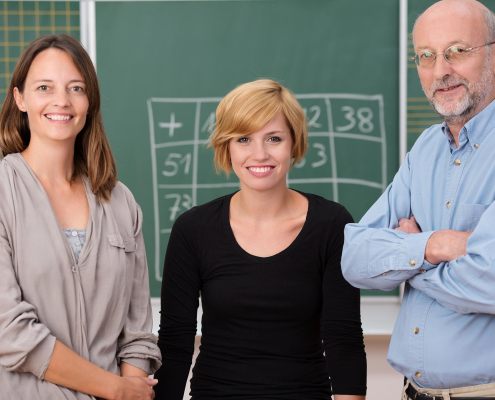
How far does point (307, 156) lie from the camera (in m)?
2.90

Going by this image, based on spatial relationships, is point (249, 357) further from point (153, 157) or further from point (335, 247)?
Answer: point (153, 157)

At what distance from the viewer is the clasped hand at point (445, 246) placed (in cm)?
135

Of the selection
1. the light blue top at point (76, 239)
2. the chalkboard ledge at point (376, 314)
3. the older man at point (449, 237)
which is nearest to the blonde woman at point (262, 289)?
the older man at point (449, 237)

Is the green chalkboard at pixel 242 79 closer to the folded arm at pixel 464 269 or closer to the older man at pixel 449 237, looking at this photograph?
the older man at pixel 449 237

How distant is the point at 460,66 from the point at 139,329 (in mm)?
1147

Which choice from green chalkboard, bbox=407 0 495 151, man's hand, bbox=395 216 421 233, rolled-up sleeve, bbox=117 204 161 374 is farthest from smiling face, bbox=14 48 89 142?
green chalkboard, bbox=407 0 495 151

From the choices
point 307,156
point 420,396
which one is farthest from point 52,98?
point 307,156

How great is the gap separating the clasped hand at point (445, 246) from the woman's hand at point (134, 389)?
2.81 feet

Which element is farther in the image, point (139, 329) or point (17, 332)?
point (139, 329)

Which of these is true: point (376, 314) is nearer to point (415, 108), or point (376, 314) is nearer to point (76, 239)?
point (415, 108)

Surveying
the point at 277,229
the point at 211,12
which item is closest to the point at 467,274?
the point at 277,229

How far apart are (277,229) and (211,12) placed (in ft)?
4.84

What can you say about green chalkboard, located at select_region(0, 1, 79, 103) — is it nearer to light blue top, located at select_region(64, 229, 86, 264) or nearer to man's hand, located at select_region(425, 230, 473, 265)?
light blue top, located at select_region(64, 229, 86, 264)

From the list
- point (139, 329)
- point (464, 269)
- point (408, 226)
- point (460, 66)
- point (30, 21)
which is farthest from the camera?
point (30, 21)
